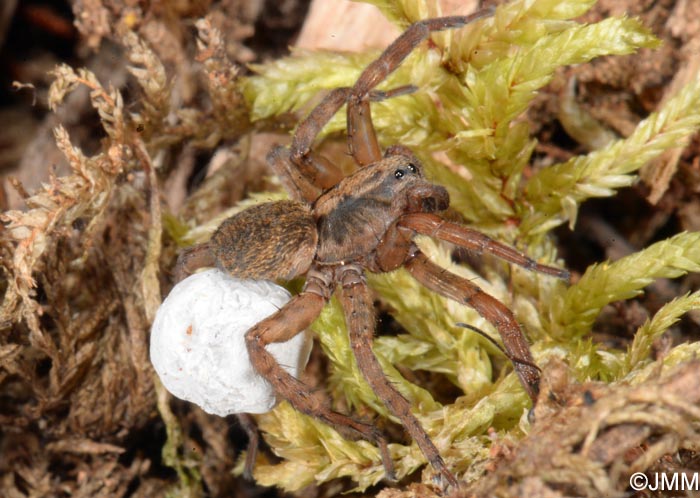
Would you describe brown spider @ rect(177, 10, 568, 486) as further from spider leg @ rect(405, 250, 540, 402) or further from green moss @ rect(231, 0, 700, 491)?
green moss @ rect(231, 0, 700, 491)

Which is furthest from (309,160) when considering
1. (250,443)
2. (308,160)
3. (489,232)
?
(250,443)

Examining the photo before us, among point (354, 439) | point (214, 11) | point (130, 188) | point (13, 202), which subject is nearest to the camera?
point (354, 439)

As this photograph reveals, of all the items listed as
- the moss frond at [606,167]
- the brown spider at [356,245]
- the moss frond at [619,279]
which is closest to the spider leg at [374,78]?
the brown spider at [356,245]

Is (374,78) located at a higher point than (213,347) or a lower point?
higher

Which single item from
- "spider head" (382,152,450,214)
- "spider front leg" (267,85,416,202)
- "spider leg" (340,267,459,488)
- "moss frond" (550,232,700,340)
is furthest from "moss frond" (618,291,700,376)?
"spider front leg" (267,85,416,202)

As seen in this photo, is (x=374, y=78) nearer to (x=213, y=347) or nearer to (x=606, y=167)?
(x=606, y=167)

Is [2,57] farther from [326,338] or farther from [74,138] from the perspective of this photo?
[326,338]

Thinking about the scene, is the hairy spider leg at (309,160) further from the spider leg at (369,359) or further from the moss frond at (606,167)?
the moss frond at (606,167)

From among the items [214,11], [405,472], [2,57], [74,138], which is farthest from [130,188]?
Answer: [405,472]
